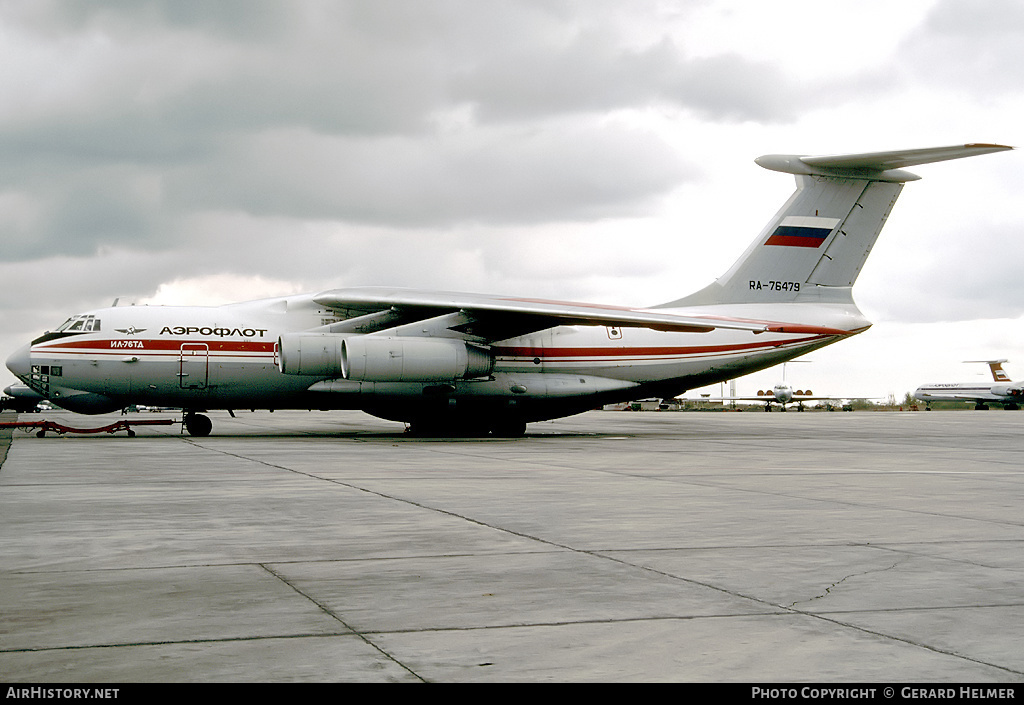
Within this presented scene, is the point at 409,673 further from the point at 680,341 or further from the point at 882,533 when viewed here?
the point at 680,341

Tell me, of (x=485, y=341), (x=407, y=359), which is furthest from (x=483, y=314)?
(x=407, y=359)

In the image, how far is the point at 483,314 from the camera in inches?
816

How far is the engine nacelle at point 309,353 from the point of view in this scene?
19641 mm

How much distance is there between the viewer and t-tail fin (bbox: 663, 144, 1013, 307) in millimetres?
23812

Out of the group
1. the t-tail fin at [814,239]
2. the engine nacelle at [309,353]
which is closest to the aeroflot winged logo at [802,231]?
the t-tail fin at [814,239]

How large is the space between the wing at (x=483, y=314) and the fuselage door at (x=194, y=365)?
2.61 m

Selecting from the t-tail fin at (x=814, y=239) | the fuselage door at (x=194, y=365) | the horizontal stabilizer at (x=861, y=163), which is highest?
the horizontal stabilizer at (x=861, y=163)

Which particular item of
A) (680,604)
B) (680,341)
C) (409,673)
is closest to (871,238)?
(680,341)

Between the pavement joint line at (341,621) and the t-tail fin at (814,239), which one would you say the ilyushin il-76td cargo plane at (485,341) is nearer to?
the t-tail fin at (814,239)

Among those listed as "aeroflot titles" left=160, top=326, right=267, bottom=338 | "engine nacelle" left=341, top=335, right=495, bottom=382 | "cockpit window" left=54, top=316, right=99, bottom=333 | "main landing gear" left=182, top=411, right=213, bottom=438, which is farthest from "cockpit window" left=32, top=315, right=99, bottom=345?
"engine nacelle" left=341, top=335, right=495, bottom=382

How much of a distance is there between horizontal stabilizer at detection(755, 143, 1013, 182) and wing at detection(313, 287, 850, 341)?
4.03m

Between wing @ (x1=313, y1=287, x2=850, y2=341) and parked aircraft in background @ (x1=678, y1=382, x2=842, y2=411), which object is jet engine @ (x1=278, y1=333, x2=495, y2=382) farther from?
parked aircraft in background @ (x1=678, y1=382, x2=842, y2=411)

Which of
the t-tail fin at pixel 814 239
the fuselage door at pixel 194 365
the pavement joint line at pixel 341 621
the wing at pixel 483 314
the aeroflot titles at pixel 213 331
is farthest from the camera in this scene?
the t-tail fin at pixel 814 239
